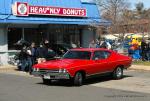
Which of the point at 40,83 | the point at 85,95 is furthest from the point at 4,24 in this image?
the point at 85,95

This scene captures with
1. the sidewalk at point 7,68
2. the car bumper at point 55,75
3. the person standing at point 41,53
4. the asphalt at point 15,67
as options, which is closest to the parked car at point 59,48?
the sidewalk at point 7,68

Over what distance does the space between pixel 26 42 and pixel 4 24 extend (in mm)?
1886

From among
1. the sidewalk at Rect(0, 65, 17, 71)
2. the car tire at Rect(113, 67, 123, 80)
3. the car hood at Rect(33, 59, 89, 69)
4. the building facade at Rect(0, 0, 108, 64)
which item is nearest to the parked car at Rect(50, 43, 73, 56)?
the building facade at Rect(0, 0, 108, 64)

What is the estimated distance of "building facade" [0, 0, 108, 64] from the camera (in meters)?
27.2

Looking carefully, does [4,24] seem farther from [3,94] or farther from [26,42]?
[3,94]

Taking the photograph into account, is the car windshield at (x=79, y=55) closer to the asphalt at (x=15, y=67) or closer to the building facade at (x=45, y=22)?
the asphalt at (x=15, y=67)

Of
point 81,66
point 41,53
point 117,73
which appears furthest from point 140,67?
point 81,66

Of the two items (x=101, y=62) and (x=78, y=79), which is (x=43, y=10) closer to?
(x=101, y=62)

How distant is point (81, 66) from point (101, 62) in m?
1.48

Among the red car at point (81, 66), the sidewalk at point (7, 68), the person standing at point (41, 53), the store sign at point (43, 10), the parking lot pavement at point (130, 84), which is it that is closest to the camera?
the parking lot pavement at point (130, 84)

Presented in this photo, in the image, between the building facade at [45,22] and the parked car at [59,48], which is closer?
the building facade at [45,22]

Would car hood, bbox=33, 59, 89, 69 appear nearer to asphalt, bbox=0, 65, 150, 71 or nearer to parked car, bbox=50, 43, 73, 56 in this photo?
asphalt, bbox=0, 65, 150, 71

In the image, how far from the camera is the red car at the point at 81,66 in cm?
1617

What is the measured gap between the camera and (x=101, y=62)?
1775 centimetres
